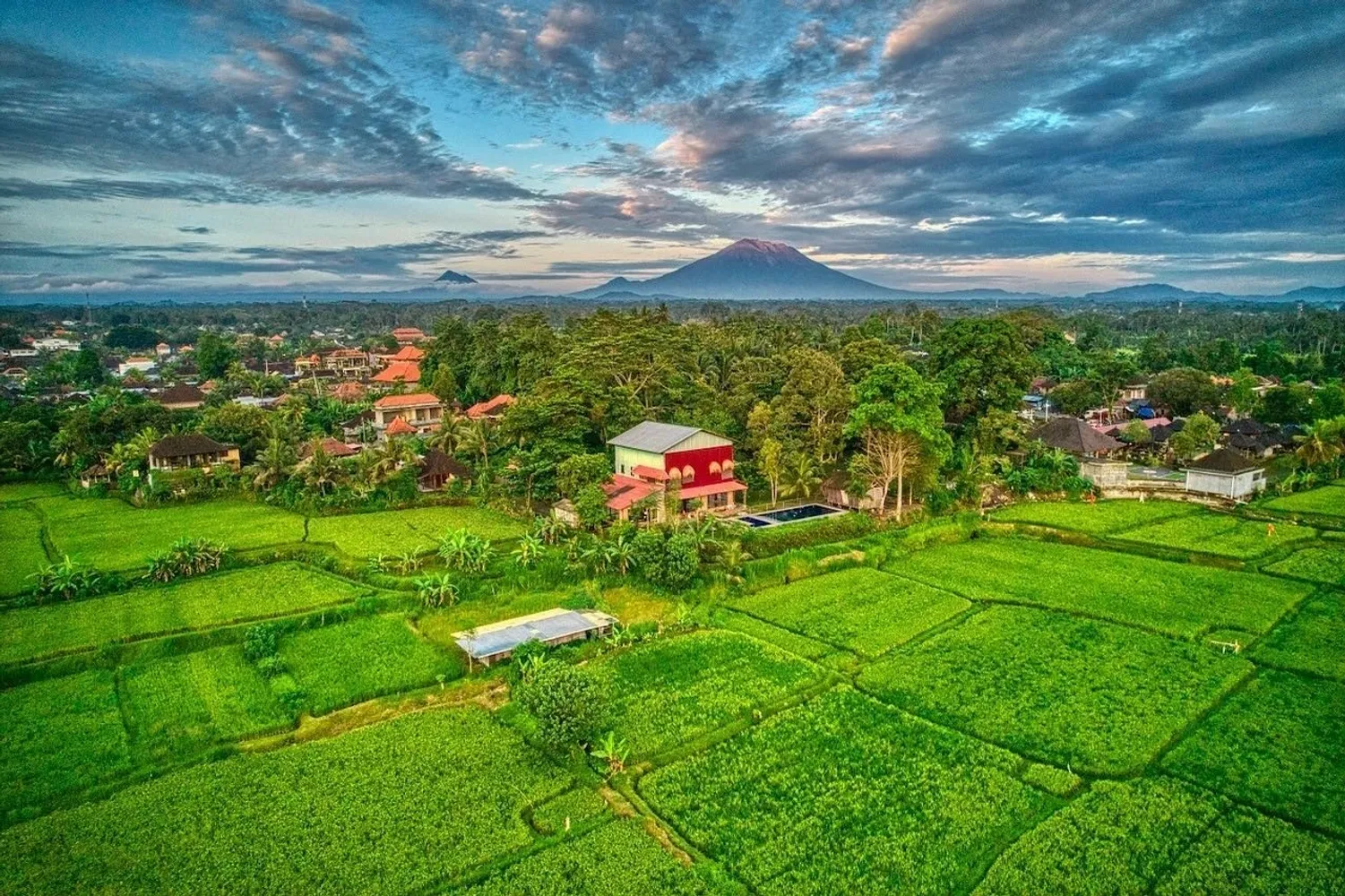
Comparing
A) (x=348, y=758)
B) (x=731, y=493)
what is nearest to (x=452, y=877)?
(x=348, y=758)

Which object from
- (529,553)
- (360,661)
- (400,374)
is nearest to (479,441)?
(529,553)

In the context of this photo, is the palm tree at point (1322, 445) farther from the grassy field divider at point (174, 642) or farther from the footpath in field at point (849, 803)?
the grassy field divider at point (174, 642)

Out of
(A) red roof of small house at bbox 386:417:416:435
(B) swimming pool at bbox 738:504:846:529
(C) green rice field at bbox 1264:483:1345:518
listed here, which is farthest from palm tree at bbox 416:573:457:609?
(C) green rice field at bbox 1264:483:1345:518

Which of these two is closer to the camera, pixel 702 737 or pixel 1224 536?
pixel 702 737

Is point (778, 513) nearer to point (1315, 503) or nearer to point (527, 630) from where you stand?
point (527, 630)

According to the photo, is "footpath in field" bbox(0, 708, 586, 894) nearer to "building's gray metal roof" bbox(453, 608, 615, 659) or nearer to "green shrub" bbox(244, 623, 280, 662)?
"building's gray metal roof" bbox(453, 608, 615, 659)

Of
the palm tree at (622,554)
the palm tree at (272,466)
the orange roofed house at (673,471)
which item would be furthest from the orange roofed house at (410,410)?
the palm tree at (622,554)

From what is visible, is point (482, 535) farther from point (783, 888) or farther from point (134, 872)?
point (783, 888)
